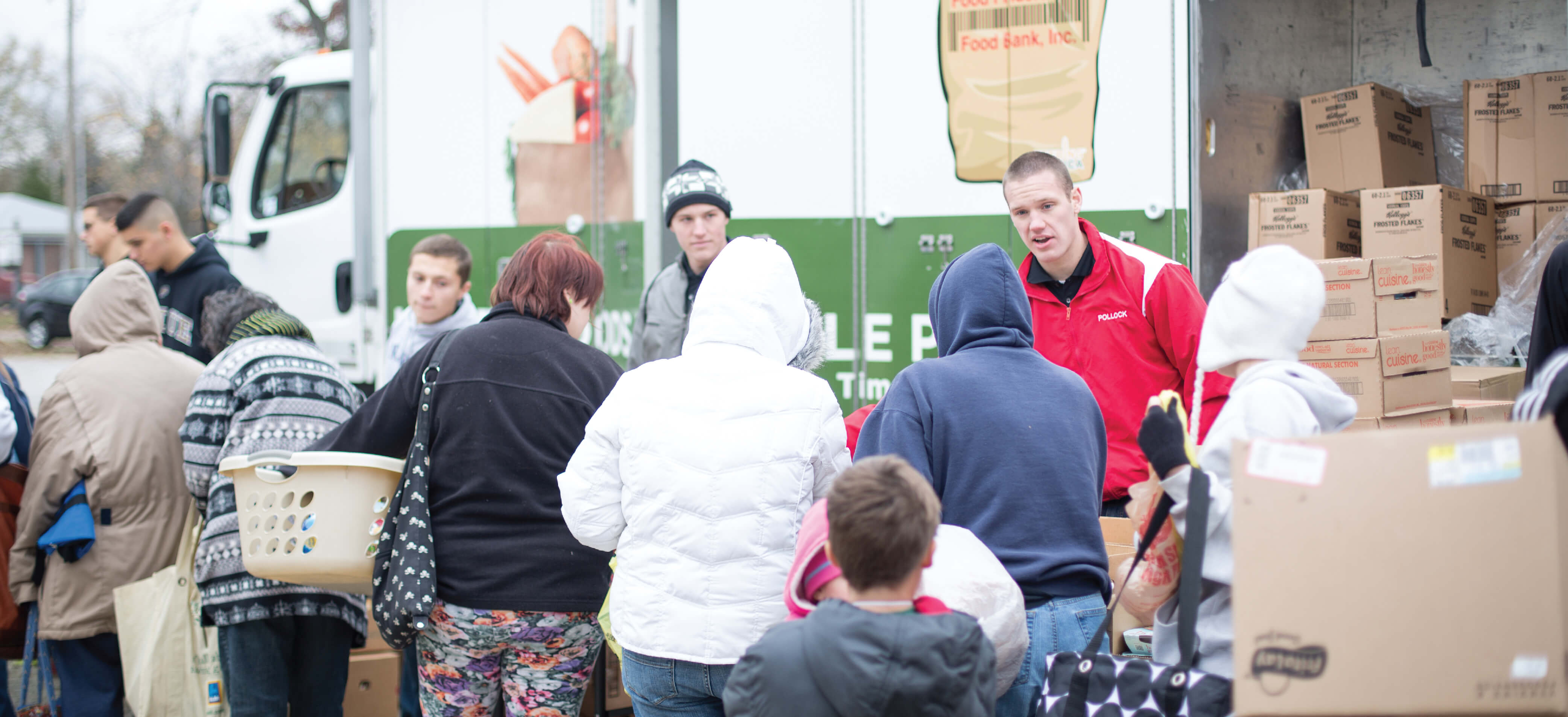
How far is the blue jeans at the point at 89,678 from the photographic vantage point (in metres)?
3.90

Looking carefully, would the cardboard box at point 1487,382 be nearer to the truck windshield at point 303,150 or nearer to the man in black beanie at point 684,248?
the man in black beanie at point 684,248

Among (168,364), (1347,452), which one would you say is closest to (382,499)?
(168,364)

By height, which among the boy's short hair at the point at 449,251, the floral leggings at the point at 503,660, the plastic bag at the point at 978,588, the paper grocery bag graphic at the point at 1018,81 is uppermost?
the paper grocery bag graphic at the point at 1018,81

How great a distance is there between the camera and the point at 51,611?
3.84 metres

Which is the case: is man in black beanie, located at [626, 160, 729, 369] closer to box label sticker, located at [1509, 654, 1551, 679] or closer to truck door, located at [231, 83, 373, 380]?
truck door, located at [231, 83, 373, 380]

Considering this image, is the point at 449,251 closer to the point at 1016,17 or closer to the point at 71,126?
the point at 1016,17

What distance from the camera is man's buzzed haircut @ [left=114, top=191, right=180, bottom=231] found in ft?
18.3

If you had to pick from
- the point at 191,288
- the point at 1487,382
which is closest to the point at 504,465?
the point at 1487,382

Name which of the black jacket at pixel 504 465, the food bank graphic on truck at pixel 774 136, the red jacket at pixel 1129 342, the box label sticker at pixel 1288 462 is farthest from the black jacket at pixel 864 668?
the food bank graphic on truck at pixel 774 136

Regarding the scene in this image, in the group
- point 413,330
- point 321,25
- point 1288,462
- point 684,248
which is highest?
point 321,25

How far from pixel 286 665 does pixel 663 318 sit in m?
1.76

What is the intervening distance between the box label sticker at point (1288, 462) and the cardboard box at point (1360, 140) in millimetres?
3082

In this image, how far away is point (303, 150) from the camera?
6.82 metres

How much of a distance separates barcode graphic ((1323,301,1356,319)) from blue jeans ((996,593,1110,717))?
1.71 m
